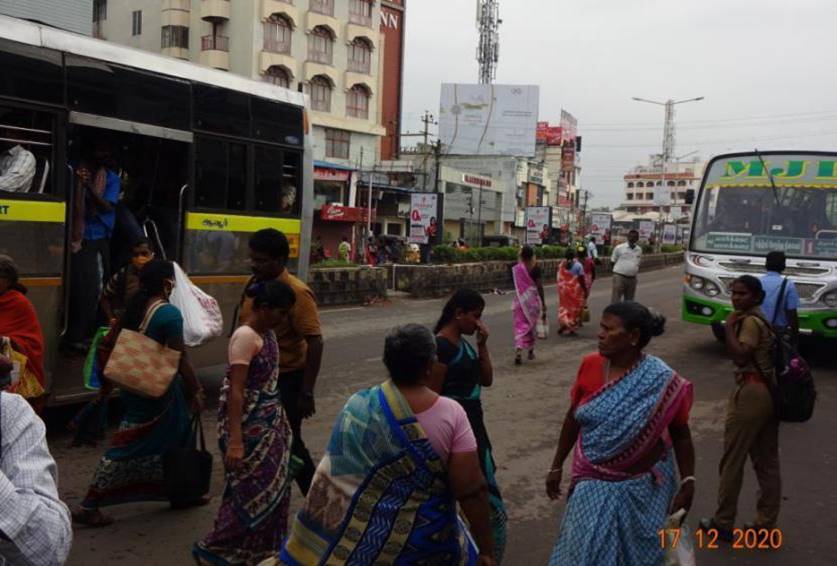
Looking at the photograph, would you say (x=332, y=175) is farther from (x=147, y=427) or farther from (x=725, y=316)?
(x=147, y=427)

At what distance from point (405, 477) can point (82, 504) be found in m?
3.02

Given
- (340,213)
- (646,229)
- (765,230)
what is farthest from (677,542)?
(646,229)

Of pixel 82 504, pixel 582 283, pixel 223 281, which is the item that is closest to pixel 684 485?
pixel 82 504

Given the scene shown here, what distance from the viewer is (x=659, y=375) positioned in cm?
311

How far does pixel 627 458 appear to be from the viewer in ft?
10.1

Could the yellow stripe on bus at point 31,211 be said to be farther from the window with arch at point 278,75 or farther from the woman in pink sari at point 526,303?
the window with arch at point 278,75

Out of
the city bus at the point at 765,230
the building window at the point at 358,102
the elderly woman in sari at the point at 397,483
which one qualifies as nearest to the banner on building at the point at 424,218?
the city bus at the point at 765,230

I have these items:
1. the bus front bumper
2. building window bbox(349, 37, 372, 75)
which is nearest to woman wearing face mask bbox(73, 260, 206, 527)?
the bus front bumper

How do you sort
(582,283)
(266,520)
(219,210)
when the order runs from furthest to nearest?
(582,283) → (219,210) → (266,520)

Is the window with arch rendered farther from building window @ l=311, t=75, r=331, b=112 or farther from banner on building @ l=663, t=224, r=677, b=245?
banner on building @ l=663, t=224, r=677, b=245

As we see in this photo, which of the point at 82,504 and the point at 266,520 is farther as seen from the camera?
the point at 82,504

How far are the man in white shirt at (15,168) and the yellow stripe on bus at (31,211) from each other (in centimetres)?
10

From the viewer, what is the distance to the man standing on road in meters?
13.7

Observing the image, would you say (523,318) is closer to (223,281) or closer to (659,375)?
(223,281)
